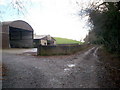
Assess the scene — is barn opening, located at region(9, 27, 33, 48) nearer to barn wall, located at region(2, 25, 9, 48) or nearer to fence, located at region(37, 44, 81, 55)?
barn wall, located at region(2, 25, 9, 48)

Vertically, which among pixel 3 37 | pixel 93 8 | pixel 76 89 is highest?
pixel 93 8

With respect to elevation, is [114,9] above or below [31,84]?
above

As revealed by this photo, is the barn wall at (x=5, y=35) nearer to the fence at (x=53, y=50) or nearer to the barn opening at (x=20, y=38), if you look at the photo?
the barn opening at (x=20, y=38)

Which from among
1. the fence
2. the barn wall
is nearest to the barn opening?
the barn wall

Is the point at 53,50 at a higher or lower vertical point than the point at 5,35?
lower

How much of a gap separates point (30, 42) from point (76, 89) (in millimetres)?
24346

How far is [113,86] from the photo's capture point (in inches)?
143

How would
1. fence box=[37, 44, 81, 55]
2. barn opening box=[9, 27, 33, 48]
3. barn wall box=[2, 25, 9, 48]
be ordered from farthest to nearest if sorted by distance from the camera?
barn opening box=[9, 27, 33, 48] < barn wall box=[2, 25, 9, 48] < fence box=[37, 44, 81, 55]

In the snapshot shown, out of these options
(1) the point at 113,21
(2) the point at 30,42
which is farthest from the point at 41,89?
(2) the point at 30,42

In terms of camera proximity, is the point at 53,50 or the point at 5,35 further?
the point at 5,35

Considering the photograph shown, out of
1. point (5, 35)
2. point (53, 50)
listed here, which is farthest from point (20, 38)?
point (53, 50)

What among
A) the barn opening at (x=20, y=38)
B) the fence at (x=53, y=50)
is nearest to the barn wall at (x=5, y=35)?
the barn opening at (x=20, y=38)

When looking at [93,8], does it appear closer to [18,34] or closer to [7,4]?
[7,4]

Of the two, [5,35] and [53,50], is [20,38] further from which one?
[53,50]
